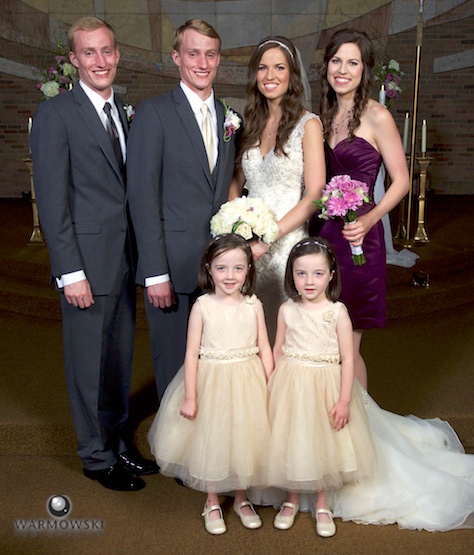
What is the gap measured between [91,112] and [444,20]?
8.26m

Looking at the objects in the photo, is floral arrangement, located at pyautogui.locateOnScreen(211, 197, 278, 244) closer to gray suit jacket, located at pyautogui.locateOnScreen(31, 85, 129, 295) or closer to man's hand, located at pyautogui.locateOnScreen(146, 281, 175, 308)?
man's hand, located at pyautogui.locateOnScreen(146, 281, 175, 308)

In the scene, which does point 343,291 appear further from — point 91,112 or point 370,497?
point 91,112

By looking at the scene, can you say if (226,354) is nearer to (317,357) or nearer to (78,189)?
(317,357)

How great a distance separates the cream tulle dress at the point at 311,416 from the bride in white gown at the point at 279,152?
403 millimetres

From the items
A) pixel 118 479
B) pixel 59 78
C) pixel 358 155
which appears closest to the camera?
pixel 358 155

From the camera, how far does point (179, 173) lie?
332cm

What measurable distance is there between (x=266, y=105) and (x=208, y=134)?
0.35 meters

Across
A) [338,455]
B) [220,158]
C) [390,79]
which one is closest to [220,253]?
[220,158]

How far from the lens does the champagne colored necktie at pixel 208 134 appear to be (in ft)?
11.0

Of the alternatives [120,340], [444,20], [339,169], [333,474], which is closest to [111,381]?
[120,340]

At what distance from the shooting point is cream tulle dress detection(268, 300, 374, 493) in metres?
3.10

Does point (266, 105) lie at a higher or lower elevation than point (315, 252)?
higher

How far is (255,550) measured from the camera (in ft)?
10.3

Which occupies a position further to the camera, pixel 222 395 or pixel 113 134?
pixel 113 134
